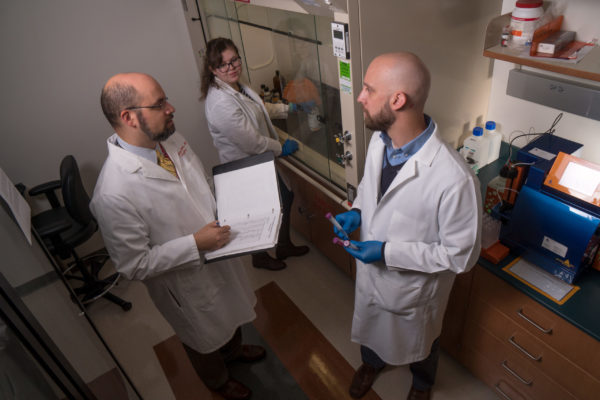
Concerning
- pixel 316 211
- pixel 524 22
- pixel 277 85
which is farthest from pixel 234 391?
pixel 524 22

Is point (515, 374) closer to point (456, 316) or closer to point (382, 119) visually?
point (456, 316)

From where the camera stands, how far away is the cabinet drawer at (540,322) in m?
1.36

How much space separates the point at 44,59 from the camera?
239 cm

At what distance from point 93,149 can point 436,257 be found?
8.08 feet

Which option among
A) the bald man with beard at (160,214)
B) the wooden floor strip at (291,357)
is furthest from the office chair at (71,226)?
the bald man with beard at (160,214)

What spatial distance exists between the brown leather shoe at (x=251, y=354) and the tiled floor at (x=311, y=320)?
375mm

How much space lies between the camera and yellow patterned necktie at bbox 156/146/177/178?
1.53 m

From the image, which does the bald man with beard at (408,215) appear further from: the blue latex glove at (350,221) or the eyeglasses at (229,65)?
the eyeglasses at (229,65)

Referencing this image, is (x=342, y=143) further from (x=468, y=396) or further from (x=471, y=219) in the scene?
(x=468, y=396)

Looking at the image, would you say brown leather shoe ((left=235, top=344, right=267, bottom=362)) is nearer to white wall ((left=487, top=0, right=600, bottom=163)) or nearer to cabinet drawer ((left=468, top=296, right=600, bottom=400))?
cabinet drawer ((left=468, top=296, right=600, bottom=400))

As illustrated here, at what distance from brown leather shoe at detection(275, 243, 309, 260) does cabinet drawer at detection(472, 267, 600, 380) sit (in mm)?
1371

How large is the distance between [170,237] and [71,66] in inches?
66.3

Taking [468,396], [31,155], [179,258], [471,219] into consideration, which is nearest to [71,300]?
[179,258]

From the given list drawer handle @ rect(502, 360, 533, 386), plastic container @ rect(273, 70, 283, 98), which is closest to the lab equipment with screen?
drawer handle @ rect(502, 360, 533, 386)
